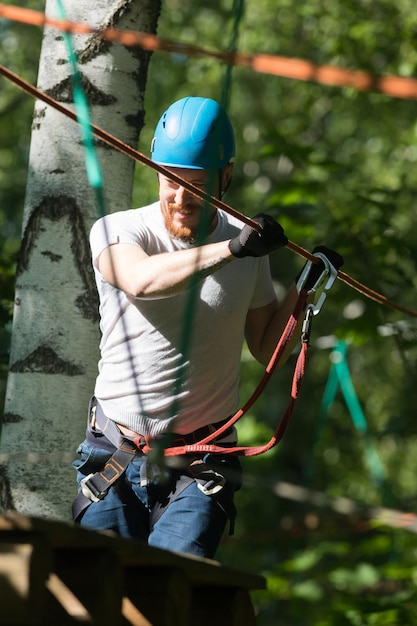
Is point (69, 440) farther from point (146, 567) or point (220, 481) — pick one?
point (146, 567)

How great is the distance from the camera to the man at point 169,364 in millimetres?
2551

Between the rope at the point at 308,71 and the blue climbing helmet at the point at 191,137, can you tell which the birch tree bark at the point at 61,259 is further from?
the rope at the point at 308,71

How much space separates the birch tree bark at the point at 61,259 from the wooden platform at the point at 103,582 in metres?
0.70

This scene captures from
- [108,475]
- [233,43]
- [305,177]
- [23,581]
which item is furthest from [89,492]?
[305,177]

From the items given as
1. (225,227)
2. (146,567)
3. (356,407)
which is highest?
(225,227)

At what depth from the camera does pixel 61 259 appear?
3.05 metres

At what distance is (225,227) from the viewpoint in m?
2.82

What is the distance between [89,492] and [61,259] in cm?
72

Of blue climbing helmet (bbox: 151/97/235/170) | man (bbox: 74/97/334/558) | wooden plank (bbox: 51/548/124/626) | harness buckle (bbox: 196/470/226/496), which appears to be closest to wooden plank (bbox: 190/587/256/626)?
man (bbox: 74/97/334/558)

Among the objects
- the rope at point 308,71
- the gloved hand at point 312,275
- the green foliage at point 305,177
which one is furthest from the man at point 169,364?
the green foliage at point 305,177

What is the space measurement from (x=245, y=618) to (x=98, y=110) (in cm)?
151

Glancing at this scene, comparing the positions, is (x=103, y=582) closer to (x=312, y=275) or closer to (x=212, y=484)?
(x=212, y=484)

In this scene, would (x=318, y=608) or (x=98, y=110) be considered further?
(x=318, y=608)

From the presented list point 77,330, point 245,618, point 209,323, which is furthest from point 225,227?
point 245,618
